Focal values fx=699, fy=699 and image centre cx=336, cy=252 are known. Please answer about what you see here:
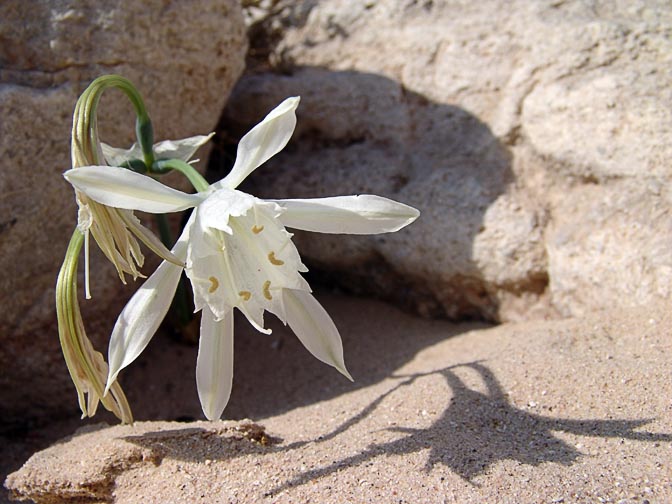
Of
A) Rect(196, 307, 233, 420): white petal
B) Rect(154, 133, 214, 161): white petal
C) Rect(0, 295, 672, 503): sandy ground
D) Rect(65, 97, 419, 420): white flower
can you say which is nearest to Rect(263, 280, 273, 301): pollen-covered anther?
Rect(65, 97, 419, 420): white flower

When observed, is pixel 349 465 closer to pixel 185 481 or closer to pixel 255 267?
pixel 185 481

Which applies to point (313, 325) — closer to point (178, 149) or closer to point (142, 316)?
point (142, 316)

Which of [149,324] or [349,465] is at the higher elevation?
[149,324]

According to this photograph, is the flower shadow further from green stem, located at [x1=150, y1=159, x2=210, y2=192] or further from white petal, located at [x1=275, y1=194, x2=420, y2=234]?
green stem, located at [x1=150, y1=159, x2=210, y2=192]

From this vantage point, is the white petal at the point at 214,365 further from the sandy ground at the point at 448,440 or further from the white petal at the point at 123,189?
the white petal at the point at 123,189

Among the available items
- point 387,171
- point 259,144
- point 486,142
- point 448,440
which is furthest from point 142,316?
point 486,142

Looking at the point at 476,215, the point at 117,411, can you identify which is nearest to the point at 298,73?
the point at 476,215

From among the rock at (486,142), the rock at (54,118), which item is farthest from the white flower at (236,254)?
the rock at (486,142)
